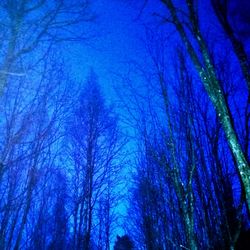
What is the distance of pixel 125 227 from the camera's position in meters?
27.0

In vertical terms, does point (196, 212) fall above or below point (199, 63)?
below

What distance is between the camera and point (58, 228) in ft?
77.7

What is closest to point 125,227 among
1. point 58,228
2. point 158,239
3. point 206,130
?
point 58,228

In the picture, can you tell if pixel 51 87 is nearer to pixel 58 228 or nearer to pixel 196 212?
pixel 196 212

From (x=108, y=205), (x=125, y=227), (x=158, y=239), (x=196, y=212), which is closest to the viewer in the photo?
(x=196, y=212)

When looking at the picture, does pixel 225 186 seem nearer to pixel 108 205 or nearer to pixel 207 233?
pixel 207 233

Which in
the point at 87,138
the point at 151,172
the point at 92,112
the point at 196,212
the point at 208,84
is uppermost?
the point at 92,112

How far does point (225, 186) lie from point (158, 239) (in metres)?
7.60

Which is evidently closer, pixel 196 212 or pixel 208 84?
pixel 208 84

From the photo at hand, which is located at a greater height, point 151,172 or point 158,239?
point 151,172

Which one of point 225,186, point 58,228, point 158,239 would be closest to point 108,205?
point 158,239

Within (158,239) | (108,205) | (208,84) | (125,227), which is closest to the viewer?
(208,84)

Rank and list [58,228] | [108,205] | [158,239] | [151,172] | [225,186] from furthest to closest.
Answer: [58,228], [108,205], [158,239], [151,172], [225,186]

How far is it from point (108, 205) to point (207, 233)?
10027mm
